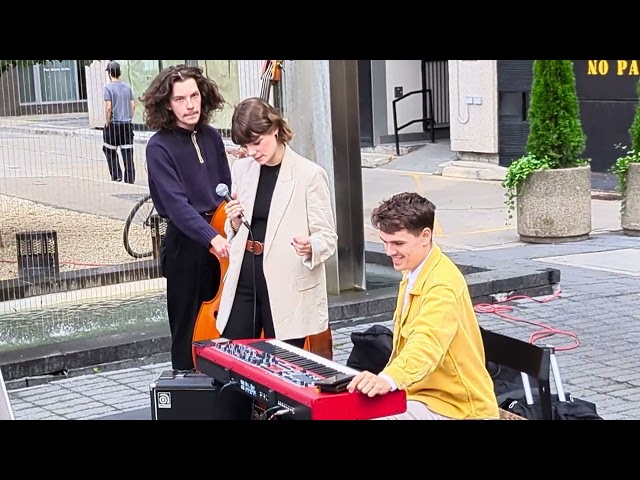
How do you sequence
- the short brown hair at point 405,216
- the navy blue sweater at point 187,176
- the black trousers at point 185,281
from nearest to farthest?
the short brown hair at point 405,216 < the navy blue sweater at point 187,176 < the black trousers at point 185,281

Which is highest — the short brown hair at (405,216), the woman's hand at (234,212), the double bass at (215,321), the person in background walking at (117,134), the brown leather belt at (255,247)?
the person in background walking at (117,134)

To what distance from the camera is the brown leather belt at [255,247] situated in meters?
5.02

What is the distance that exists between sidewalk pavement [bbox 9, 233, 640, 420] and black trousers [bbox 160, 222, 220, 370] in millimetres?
398

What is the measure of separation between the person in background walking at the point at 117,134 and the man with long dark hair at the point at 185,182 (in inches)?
97.5

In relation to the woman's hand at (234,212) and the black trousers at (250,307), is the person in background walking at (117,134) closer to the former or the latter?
the woman's hand at (234,212)

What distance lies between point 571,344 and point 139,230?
3087 mm

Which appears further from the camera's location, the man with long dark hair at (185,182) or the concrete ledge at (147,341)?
the concrete ledge at (147,341)

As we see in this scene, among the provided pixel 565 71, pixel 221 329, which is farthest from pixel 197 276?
pixel 565 71

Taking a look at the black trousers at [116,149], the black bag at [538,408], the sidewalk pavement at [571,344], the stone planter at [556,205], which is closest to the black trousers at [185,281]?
the sidewalk pavement at [571,344]

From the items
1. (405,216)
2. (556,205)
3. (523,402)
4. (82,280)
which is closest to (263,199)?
(405,216)

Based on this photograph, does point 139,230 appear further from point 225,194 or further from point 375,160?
point 375,160
